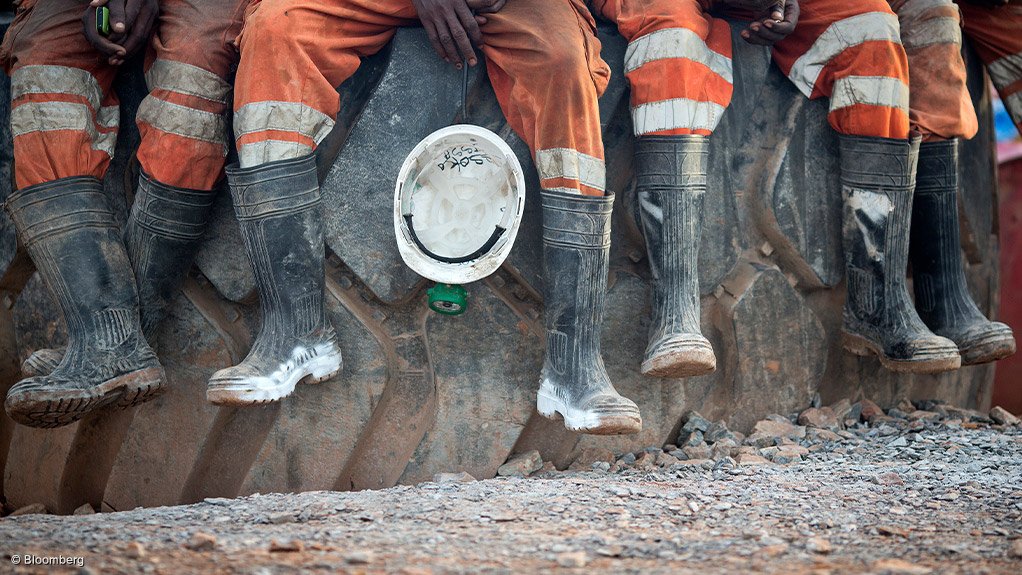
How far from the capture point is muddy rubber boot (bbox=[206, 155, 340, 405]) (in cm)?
207

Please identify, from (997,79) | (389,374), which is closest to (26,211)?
(389,374)

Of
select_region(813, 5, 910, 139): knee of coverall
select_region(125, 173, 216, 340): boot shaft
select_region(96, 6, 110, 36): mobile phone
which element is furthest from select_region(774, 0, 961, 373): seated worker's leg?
select_region(96, 6, 110, 36): mobile phone

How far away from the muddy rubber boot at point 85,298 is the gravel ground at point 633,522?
0.34m

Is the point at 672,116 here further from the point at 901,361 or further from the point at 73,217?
the point at 73,217

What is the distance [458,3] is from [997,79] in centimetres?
164

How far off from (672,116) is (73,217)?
4.46ft

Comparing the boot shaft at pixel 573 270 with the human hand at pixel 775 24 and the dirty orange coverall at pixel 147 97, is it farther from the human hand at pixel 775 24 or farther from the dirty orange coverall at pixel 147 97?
the dirty orange coverall at pixel 147 97

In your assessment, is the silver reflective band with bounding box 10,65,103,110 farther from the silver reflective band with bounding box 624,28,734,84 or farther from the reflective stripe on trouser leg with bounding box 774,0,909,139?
the reflective stripe on trouser leg with bounding box 774,0,909,139

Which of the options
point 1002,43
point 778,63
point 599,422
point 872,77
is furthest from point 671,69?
point 1002,43

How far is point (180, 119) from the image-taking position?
216 cm

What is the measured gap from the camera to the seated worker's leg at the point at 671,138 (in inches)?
85.7

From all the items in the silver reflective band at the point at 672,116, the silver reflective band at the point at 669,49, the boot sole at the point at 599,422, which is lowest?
the boot sole at the point at 599,422

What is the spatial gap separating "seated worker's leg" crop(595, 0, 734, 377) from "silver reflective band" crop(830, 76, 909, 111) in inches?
13.7

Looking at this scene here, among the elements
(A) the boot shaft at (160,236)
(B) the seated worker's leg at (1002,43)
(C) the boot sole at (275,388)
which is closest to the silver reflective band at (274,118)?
(A) the boot shaft at (160,236)
